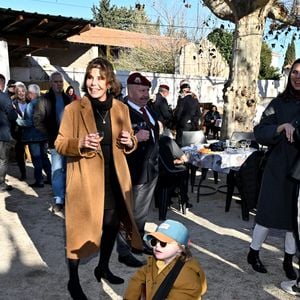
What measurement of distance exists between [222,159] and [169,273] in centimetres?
357

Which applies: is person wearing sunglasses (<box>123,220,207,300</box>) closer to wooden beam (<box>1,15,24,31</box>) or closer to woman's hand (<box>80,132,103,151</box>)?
woman's hand (<box>80,132,103,151</box>)

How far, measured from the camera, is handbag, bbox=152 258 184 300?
204cm

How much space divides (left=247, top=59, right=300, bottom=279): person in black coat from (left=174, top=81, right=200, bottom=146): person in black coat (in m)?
5.56

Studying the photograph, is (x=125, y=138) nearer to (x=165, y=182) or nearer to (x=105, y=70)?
(x=105, y=70)

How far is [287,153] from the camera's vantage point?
327cm

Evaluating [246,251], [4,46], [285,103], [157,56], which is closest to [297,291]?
[246,251]

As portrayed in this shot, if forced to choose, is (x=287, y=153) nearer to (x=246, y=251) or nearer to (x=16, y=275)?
(x=246, y=251)

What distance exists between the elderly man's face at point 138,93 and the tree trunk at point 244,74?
5340 millimetres

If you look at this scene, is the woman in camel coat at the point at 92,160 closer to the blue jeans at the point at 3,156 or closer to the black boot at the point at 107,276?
the black boot at the point at 107,276

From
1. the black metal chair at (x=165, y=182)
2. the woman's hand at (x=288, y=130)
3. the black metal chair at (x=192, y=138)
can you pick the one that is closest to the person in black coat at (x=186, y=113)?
the black metal chair at (x=192, y=138)

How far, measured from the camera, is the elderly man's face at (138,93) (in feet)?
11.6

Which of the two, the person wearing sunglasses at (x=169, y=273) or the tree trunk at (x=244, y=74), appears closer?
the person wearing sunglasses at (x=169, y=273)

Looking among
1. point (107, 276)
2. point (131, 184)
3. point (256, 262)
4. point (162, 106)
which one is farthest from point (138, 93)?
point (162, 106)

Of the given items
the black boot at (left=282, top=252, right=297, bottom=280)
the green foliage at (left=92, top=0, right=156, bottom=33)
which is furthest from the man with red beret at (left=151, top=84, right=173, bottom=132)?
the green foliage at (left=92, top=0, right=156, bottom=33)
